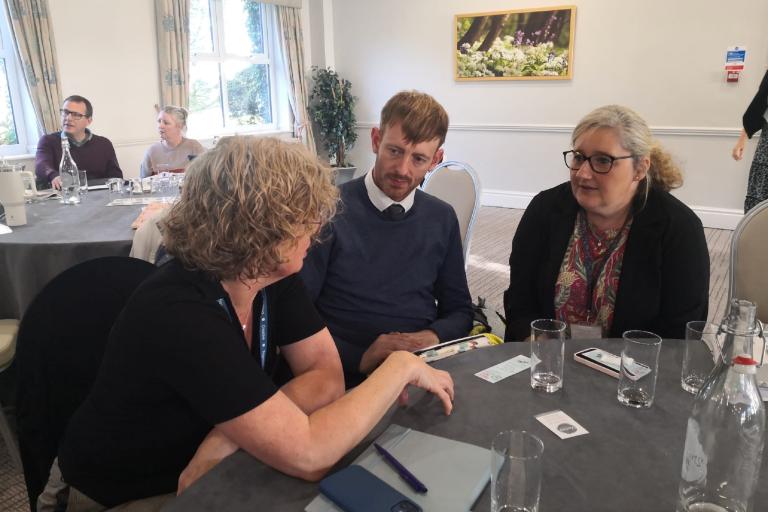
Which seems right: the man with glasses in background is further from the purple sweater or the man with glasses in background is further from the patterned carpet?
the patterned carpet

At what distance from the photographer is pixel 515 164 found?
6473 mm

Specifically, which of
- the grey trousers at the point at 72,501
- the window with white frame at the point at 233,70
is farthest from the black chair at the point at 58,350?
the window with white frame at the point at 233,70

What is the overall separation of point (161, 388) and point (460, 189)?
1.97 m

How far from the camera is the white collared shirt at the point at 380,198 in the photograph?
1.81m

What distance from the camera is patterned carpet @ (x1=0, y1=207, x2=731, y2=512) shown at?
2053 millimetres

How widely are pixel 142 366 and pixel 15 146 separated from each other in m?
4.68

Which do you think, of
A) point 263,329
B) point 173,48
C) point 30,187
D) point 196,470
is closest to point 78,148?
point 30,187

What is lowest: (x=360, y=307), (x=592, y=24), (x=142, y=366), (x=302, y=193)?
(x=360, y=307)

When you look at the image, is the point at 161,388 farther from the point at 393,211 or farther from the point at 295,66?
the point at 295,66

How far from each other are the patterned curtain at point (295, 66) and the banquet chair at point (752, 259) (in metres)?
5.46

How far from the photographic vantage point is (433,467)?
0.90m

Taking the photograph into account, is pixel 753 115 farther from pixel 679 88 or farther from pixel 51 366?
pixel 51 366

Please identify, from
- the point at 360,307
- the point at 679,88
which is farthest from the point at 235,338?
the point at 679,88

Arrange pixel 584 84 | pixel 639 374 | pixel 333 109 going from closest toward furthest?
pixel 639 374
pixel 584 84
pixel 333 109
